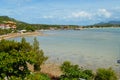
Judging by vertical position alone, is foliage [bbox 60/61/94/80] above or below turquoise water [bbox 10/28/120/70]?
above

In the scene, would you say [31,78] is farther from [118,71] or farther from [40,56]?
[118,71]

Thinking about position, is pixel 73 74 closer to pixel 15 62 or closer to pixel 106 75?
pixel 106 75

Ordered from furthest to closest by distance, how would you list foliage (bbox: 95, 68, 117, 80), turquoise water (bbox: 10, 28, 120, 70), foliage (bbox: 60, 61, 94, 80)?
turquoise water (bbox: 10, 28, 120, 70), foliage (bbox: 95, 68, 117, 80), foliage (bbox: 60, 61, 94, 80)

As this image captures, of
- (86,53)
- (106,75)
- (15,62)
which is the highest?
(15,62)

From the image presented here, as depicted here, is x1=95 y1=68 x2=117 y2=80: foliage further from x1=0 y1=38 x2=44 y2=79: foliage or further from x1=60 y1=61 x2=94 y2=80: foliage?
x1=0 y1=38 x2=44 y2=79: foliage

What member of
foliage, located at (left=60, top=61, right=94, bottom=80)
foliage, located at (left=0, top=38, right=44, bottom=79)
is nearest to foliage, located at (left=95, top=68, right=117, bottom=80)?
foliage, located at (left=60, top=61, right=94, bottom=80)

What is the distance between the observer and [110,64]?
38.9 meters

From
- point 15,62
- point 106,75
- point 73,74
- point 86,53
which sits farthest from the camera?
point 86,53

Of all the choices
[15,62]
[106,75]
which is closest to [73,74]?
[106,75]

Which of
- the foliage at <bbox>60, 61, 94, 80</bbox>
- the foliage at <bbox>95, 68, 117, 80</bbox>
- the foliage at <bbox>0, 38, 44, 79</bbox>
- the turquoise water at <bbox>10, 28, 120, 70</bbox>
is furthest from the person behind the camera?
the turquoise water at <bbox>10, 28, 120, 70</bbox>

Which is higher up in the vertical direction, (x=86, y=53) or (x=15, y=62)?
(x=15, y=62)

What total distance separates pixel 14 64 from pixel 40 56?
34.4 ft

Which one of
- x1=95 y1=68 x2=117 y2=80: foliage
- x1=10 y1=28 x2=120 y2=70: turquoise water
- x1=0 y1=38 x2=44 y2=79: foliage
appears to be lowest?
x1=10 y1=28 x2=120 y2=70: turquoise water

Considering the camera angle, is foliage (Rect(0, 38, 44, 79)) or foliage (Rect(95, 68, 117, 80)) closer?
foliage (Rect(0, 38, 44, 79))
